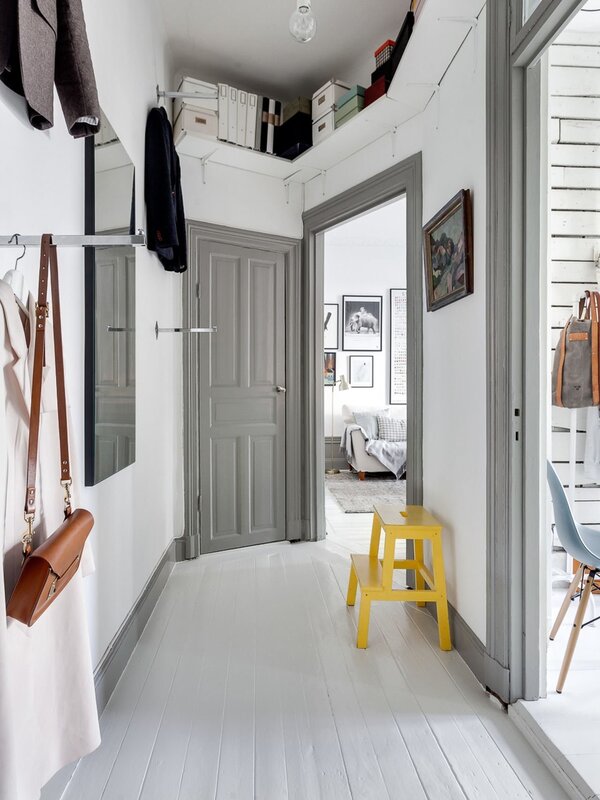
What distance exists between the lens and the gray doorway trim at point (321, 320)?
2750 millimetres

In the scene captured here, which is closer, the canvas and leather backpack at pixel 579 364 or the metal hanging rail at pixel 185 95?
the canvas and leather backpack at pixel 579 364

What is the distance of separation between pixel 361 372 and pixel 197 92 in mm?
4410

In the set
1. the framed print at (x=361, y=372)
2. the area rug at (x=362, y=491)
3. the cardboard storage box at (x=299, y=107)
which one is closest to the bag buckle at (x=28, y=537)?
the cardboard storage box at (x=299, y=107)

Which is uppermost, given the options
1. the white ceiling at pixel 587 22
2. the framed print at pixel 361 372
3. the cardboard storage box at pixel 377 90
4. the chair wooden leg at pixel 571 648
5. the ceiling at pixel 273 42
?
the ceiling at pixel 273 42

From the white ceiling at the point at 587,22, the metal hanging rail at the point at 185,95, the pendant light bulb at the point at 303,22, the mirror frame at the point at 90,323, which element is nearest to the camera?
the mirror frame at the point at 90,323

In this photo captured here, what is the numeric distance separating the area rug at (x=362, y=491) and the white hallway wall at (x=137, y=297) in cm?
204

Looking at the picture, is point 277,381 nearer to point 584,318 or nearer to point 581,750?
point 584,318

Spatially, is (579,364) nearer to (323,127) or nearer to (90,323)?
(323,127)

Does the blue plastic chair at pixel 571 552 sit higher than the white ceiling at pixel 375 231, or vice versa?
the white ceiling at pixel 375 231

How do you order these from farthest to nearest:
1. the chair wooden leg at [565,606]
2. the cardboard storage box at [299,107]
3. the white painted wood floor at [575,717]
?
1. the cardboard storage box at [299,107]
2. the chair wooden leg at [565,606]
3. the white painted wood floor at [575,717]

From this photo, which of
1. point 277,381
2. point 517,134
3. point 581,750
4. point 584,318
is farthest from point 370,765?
point 277,381

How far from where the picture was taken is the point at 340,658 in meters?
2.09

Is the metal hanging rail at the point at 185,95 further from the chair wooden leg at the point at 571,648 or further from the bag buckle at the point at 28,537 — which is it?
the chair wooden leg at the point at 571,648

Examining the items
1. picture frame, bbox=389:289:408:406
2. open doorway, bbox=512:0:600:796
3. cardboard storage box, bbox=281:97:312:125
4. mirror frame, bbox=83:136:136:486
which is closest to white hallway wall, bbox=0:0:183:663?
mirror frame, bbox=83:136:136:486
